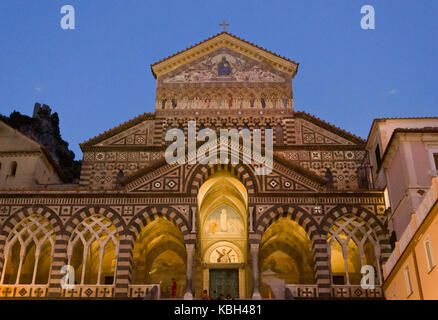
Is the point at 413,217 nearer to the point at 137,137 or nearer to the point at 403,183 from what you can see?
the point at 403,183

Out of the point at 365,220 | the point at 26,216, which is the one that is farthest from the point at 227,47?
the point at 26,216

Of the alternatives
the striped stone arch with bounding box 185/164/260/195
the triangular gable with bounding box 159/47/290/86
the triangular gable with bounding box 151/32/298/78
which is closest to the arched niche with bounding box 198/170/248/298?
the striped stone arch with bounding box 185/164/260/195

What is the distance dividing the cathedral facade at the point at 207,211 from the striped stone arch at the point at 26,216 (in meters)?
0.05

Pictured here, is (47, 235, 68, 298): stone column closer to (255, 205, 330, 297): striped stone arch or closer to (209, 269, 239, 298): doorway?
(209, 269, 239, 298): doorway

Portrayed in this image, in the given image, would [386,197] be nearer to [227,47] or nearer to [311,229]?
[311,229]

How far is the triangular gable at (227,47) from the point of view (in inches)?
1393

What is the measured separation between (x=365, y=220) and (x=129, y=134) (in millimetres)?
15922

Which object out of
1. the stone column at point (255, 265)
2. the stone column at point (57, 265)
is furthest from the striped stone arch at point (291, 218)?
the stone column at point (57, 265)

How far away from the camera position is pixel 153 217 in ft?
84.3

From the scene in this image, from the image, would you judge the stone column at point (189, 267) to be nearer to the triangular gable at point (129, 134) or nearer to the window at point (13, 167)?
the triangular gable at point (129, 134)

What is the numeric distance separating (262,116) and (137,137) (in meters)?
8.14

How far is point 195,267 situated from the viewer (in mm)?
28031

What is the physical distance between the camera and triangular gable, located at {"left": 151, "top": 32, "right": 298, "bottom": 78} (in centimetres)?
3538
